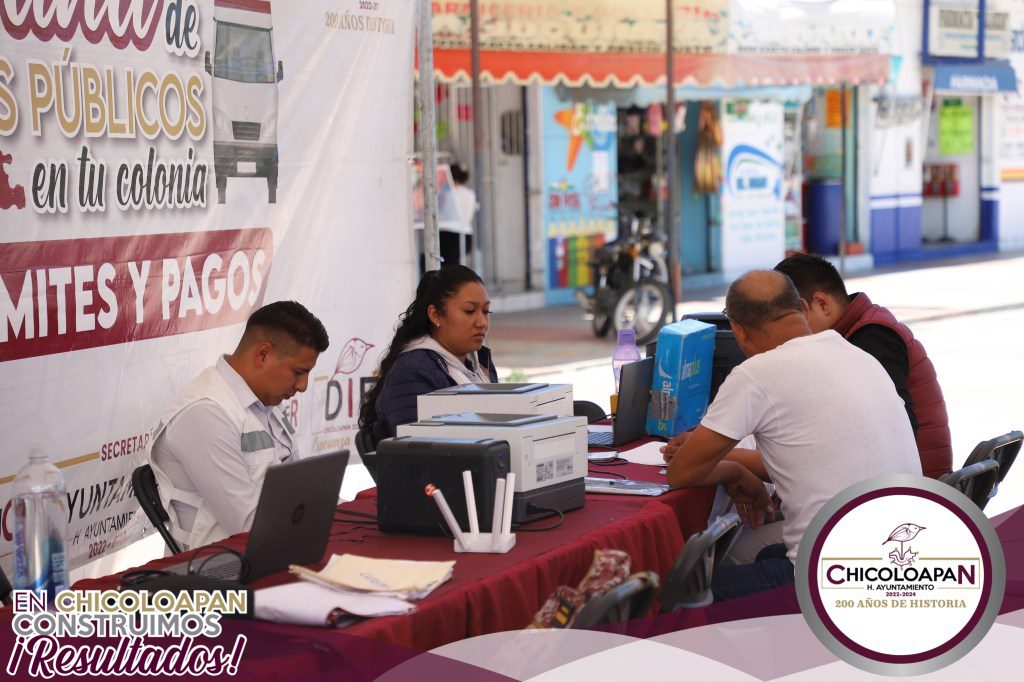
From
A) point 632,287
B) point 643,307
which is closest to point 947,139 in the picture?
point 643,307

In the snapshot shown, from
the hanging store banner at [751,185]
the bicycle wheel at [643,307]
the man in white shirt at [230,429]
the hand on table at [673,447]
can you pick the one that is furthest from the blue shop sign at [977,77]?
the man in white shirt at [230,429]

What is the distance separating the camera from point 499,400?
434cm

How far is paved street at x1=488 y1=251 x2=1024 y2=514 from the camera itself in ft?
31.9

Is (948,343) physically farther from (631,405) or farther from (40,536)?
(40,536)

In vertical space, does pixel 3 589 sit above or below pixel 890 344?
below

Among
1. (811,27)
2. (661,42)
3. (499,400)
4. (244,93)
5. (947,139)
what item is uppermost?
(811,27)

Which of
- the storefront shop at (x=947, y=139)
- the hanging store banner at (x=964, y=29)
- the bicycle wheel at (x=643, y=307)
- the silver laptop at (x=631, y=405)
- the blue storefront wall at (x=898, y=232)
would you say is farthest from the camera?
the hanging store banner at (x=964, y=29)

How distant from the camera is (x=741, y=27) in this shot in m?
16.8

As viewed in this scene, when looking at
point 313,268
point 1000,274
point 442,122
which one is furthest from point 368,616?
point 1000,274

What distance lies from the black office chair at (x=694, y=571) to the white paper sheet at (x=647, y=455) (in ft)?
4.07

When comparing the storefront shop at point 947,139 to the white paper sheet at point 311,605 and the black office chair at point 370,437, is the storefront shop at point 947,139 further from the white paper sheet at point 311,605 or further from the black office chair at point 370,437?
the white paper sheet at point 311,605

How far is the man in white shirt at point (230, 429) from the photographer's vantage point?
4.10 meters

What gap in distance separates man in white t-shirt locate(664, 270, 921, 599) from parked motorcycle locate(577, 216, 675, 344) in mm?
8669

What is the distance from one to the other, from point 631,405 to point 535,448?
1445mm
